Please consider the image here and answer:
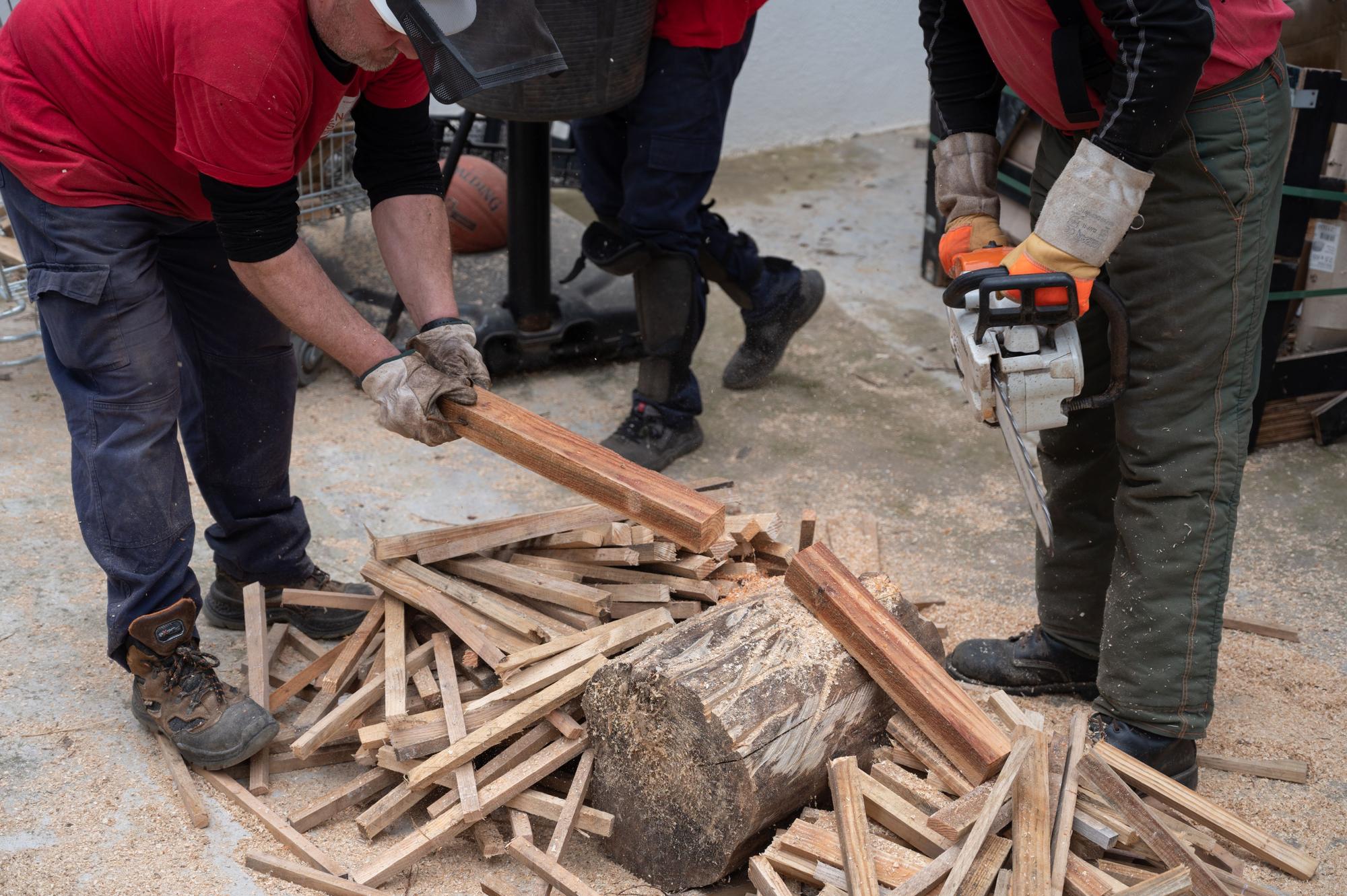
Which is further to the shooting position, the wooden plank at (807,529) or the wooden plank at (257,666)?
the wooden plank at (807,529)

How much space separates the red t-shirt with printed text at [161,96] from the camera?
2.17m

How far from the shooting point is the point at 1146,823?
7.30 ft

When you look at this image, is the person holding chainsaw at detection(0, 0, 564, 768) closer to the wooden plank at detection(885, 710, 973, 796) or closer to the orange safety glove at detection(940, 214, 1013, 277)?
the orange safety glove at detection(940, 214, 1013, 277)

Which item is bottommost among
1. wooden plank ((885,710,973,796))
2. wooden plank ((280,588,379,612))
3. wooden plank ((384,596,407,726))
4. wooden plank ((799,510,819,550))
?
wooden plank ((280,588,379,612))

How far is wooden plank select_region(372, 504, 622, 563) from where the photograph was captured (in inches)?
115

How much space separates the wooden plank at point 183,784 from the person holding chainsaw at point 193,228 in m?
0.05

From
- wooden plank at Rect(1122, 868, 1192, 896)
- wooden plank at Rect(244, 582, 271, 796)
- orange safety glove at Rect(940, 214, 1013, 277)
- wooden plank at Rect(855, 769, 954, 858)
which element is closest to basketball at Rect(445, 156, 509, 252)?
wooden plank at Rect(244, 582, 271, 796)

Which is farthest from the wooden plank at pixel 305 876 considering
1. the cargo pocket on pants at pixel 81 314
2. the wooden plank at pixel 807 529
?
the wooden plank at pixel 807 529

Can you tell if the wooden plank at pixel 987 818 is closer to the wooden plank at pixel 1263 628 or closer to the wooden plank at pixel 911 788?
the wooden plank at pixel 911 788

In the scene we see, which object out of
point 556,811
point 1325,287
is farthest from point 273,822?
point 1325,287

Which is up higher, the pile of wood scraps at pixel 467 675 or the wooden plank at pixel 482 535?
the wooden plank at pixel 482 535

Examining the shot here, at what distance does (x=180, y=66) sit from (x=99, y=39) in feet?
1.14

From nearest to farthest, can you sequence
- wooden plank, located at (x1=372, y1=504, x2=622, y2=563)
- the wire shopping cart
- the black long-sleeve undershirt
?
the black long-sleeve undershirt, wooden plank, located at (x1=372, y1=504, x2=622, y2=563), the wire shopping cart

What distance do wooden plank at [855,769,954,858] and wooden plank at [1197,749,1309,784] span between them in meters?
0.90
